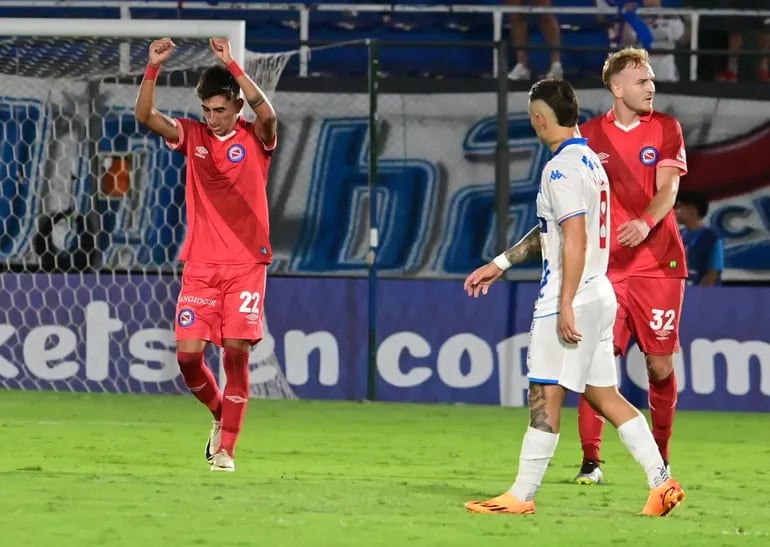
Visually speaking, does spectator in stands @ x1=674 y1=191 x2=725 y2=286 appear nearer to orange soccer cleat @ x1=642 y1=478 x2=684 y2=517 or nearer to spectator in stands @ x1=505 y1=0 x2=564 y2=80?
spectator in stands @ x1=505 y1=0 x2=564 y2=80

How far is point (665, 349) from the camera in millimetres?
8242

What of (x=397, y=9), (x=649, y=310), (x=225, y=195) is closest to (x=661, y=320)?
(x=649, y=310)

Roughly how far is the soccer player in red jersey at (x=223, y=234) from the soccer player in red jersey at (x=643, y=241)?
158cm

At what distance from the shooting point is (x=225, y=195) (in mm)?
8359

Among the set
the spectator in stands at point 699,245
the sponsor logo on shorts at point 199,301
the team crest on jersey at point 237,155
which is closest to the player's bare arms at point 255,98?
the team crest on jersey at point 237,155

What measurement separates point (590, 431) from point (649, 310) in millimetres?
624

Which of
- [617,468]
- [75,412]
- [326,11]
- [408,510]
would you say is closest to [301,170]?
[326,11]

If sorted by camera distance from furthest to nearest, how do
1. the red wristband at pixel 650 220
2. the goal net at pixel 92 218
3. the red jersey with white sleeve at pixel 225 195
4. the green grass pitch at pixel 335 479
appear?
the goal net at pixel 92 218
the red jersey with white sleeve at pixel 225 195
the red wristband at pixel 650 220
the green grass pitch at pixel 335 479

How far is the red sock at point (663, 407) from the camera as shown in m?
8.27

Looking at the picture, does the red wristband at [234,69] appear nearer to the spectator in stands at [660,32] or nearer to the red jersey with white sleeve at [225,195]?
the red jersey with white sleeve at [225,195]

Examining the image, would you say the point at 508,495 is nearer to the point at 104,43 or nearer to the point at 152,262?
the point at 104,43

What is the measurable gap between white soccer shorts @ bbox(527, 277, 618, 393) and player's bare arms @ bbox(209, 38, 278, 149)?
2.09 metres

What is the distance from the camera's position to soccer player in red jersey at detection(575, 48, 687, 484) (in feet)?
26.5

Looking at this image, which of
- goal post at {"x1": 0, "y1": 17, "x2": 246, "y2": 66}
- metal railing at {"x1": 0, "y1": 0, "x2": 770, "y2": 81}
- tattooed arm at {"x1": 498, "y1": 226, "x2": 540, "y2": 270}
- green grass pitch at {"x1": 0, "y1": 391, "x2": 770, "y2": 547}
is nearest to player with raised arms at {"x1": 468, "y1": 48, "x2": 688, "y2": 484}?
green grass pitch at {"x1": 0, "y1": 391, "x2": 770, "y2": 547}
